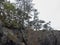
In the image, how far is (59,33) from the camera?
14375 mm

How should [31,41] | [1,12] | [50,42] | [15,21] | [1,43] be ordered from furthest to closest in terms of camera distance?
[50,42] → [15,21] → [1,12] → [31,41] → [1,43]

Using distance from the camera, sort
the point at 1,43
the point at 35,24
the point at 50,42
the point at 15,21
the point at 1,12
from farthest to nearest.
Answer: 1. the point at 35,24
2. the point at 50,42
3. the point at 15,21
4. the point at 1,12
5. the point at 1,43

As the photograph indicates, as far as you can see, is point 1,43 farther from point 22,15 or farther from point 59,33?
point 59,33

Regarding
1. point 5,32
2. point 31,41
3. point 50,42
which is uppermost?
point 5,32

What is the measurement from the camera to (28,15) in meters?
14.8

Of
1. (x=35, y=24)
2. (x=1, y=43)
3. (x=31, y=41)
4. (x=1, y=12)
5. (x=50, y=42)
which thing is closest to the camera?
(x=1, y=43)

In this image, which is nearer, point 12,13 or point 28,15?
point 12,13

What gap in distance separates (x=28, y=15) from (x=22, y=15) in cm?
104

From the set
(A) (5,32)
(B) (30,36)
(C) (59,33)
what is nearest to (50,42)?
(C) (59,33)

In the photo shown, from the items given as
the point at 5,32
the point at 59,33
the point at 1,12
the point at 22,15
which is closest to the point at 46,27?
the point at 59,33

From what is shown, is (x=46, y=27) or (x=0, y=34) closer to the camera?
(x=0, y=34)

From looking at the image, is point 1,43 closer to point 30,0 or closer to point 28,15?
point 28,15

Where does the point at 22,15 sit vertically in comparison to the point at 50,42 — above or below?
above

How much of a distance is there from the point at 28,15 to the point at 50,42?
249 centimetres
